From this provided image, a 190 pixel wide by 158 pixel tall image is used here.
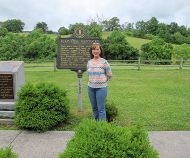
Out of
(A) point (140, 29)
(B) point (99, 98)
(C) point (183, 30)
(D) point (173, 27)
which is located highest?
(D) point (173, 27)

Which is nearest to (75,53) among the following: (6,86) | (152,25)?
(6,86)

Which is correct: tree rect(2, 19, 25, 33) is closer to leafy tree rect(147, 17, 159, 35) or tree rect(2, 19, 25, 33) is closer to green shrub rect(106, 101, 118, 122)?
leafy tree rect(147, 17, 159, 35)

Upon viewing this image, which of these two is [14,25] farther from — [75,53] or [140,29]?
[75,53]

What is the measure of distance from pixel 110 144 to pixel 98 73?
10.9 ft

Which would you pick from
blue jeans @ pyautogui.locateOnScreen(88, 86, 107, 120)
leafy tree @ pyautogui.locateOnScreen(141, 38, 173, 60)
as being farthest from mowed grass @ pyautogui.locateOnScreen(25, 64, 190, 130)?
leafy tree @ pyautogui.locateOnScreen(141, 38, 173, 60)

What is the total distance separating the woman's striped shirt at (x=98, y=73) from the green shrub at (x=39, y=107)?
91 centimetres

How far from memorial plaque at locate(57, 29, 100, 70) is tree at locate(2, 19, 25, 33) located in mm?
60719

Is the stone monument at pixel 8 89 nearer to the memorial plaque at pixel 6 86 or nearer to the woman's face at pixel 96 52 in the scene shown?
the memorial plaque at pixel 6 86

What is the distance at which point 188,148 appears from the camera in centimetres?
615

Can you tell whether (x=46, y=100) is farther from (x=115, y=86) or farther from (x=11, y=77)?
(x=115, y=86)

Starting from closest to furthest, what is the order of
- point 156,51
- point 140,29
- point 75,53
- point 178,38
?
point 75,53 < point 156,51 < point 178,38 < point 140,29

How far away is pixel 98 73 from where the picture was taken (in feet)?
22.4

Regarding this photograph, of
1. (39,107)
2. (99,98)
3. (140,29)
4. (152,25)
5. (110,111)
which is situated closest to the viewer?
(99,98)

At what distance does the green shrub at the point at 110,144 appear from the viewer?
3555mm
